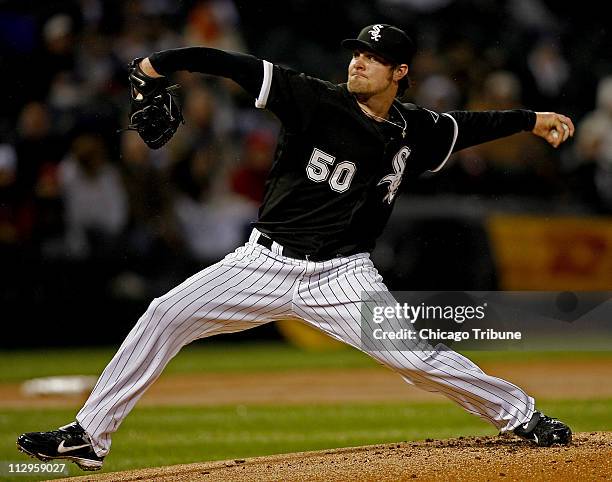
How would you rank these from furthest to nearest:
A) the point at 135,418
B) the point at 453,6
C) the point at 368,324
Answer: the point at 453,6 → the point at 135,418 → the point at 368,324

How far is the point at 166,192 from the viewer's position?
10875mm

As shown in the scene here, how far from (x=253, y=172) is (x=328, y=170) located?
6.47 m

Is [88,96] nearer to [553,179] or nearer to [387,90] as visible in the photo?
[553,179]

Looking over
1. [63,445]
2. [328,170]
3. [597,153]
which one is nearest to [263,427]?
A: [63,445]

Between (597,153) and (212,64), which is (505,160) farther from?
(212,64)

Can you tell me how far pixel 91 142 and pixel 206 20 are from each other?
231cm

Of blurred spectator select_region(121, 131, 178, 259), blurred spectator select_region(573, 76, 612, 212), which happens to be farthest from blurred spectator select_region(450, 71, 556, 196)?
blurred spectator select_region(121, 131, 178, 259)

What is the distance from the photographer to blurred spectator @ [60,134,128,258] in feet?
34.6

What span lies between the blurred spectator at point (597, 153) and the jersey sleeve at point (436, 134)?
698 centimetres

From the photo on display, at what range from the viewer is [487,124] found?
5230 mm

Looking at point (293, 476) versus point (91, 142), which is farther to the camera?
point (91, 142)

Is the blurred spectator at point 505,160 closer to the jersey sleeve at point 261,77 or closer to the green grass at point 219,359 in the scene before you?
the green grass at point 219,359

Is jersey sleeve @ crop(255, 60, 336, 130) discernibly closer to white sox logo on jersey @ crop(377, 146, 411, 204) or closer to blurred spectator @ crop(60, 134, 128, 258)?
white sox logo on jersey @ crop(377, 146, 411, 204)

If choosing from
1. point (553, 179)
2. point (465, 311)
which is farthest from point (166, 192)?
point (553, 179)
